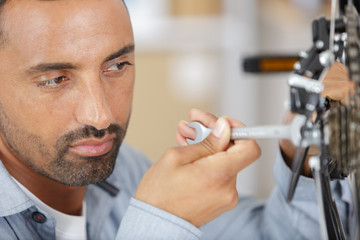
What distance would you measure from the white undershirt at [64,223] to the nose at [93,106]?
157mm

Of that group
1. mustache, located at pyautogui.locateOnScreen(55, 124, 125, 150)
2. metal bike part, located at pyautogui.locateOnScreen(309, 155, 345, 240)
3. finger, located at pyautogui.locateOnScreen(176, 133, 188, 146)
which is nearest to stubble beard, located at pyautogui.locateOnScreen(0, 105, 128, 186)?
mustache, located at pyautogui.locateOnScreen(55, 124, 125, 150)

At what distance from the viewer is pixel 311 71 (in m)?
0.43

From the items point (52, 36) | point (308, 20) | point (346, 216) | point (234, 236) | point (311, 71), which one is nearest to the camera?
point (311, 71)

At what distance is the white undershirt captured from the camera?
65cm

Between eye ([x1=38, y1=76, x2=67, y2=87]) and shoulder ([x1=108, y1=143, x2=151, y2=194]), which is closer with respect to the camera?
eye ([x1=38, y1=76, x2=67, y2=87])

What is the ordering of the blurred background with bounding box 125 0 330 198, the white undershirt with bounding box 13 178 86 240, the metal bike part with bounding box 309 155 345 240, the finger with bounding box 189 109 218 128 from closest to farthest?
1. the metal bike part with bounding box 309 155 345 240
2. the finger with bounding box 189 109 218 128
3. the white undershirt with bounding box 13 178 86 240
4. the blurred background with bounding box 125 0 330 198

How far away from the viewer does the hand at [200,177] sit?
454mm

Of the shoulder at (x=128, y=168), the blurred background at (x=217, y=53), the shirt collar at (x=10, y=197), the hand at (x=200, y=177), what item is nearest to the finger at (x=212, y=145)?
the hand at (x=200, y=177)

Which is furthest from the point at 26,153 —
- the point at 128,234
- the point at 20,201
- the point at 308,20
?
the point at 308,20

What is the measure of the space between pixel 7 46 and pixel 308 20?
124 centimetres

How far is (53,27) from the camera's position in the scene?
548mm

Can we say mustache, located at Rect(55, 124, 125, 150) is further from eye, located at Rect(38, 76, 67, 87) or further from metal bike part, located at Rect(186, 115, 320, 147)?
metal bike part, located at Rect(186, 115, 320, 147)

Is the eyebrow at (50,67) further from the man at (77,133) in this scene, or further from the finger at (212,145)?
the finger at (212,145)

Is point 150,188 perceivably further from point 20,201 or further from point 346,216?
point 346,216
